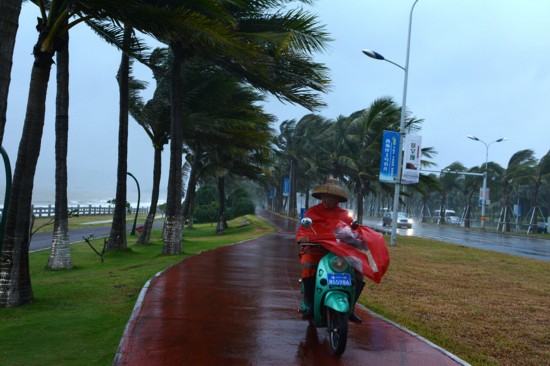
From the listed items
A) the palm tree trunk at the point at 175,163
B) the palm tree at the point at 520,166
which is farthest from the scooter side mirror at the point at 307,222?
Result: the palm tree at the point at 520,166

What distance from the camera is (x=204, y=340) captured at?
→ 497 centimetres

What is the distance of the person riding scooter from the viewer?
512 centimetres

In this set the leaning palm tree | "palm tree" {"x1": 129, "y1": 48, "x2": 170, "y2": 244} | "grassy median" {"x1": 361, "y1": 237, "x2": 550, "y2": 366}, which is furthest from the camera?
"palm tree" {"x1": 129, "y1": 48, "x2": 170, "y2": 244}

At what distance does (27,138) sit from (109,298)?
269 centimetres

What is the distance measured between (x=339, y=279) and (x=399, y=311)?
115 inches

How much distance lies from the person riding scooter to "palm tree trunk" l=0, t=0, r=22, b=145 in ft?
11.3

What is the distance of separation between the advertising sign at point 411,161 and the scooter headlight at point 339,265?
50.5 ft

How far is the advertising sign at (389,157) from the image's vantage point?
779 inches

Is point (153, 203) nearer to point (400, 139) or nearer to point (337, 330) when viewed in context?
point (400, 139)

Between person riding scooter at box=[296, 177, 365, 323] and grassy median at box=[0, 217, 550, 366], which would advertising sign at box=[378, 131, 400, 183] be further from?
person riding scooter at box=[296, 177, 365, 323]

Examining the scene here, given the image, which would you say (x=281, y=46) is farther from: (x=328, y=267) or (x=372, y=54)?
(x=372, y=54)

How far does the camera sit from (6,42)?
547 cm

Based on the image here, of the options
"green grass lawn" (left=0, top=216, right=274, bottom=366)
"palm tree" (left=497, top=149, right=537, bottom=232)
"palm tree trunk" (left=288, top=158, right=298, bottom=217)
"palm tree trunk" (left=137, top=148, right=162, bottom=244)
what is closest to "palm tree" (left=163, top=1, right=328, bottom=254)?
"green grass lawn" (left=0, top=216, right=274, bottom=366)

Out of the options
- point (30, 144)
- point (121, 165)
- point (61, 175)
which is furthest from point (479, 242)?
point (30, 144)
